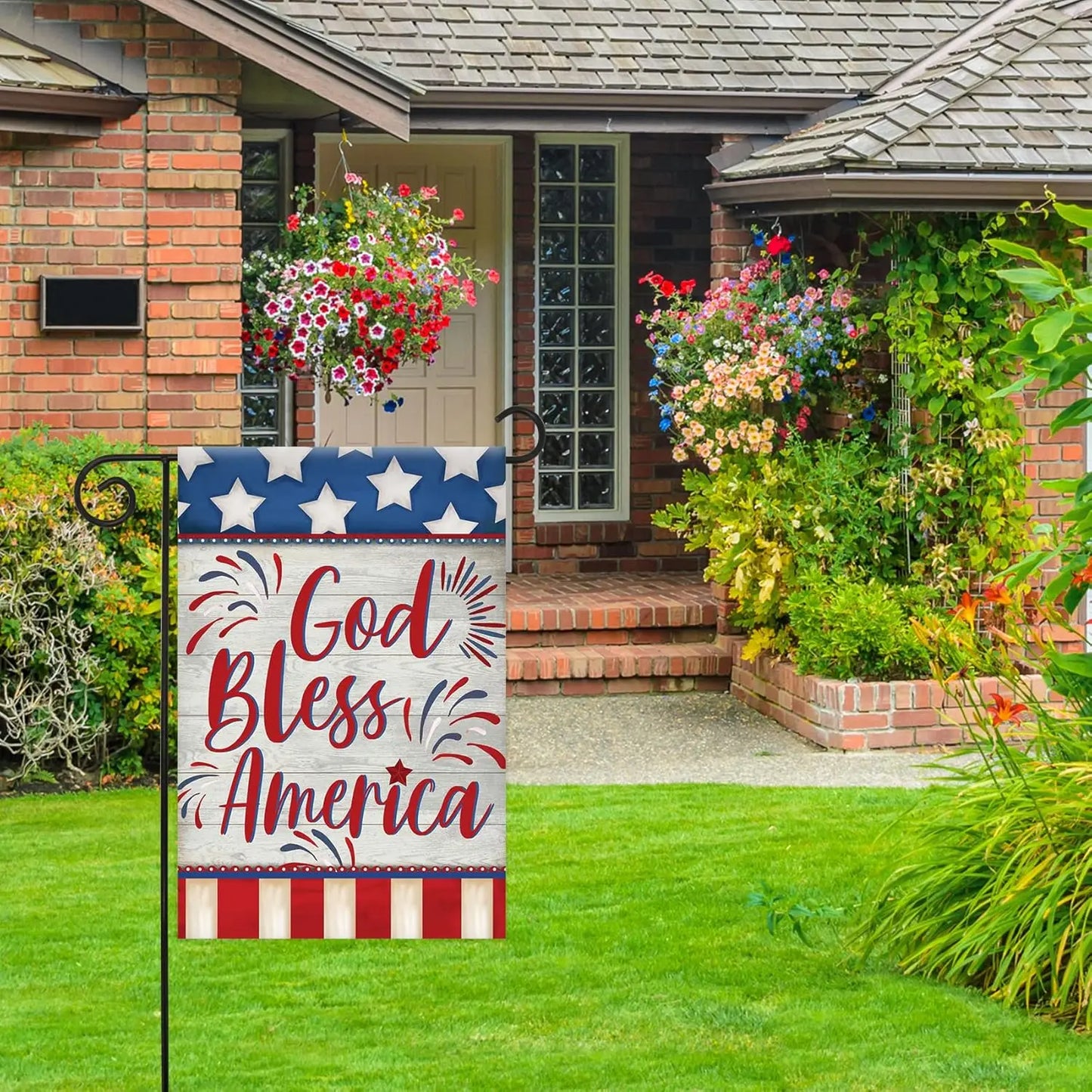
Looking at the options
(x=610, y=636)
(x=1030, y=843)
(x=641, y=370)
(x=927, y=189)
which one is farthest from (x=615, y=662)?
(x=1030, y=843)

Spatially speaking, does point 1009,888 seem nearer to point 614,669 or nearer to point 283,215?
point 614,669

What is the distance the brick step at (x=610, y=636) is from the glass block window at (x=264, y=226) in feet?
6.76

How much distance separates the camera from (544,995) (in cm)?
584

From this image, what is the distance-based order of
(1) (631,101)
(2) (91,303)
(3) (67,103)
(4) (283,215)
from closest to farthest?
(3) (67,103), (2) (91,303), (1) (631,101), (4) (283,215)

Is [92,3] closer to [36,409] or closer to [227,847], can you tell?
[36,409]

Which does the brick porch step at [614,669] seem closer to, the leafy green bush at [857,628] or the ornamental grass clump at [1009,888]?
the leafy green bush at [857,628]

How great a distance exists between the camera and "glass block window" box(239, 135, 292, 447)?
474 inches

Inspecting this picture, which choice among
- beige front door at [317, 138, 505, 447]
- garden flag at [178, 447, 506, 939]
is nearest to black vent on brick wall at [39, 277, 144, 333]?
beige front door at [317, 138, 505, 447]

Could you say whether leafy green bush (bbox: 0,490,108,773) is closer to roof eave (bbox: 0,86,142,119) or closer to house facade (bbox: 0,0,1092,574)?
house facade (bbox: 0,0,1092,574)

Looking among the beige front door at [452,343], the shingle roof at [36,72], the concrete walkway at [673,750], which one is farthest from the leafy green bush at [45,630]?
the beige front door at [452,343]

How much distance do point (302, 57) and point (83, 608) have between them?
2927 mm

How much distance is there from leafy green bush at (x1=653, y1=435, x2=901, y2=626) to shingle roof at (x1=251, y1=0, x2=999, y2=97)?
2260 mm

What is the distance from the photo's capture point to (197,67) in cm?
998

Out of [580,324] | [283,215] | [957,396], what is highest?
[283,215]
